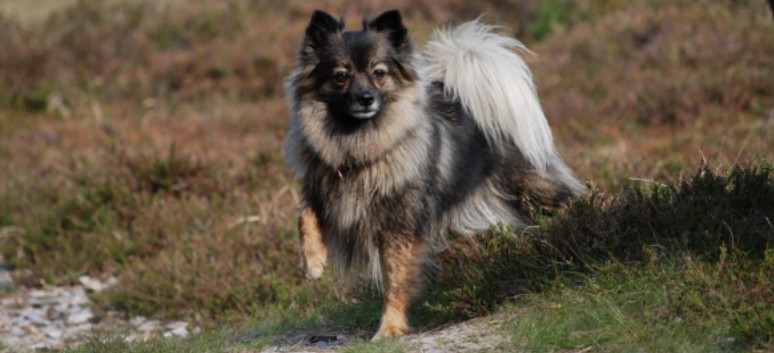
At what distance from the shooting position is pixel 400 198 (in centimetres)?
497

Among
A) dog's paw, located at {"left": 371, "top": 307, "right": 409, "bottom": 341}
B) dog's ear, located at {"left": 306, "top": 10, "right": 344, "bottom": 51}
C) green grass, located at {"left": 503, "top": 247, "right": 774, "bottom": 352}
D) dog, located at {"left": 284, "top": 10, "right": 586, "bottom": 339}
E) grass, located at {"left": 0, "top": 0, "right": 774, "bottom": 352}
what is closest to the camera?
green grass, located at {"left": 503, "top": 247, "right": 774, "bottom": 352}

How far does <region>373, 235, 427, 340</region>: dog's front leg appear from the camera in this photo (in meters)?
4.98

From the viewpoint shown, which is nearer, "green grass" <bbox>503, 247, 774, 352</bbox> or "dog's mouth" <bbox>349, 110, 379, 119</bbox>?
"green grass" <bbox>503, 247, 774, 352</bbox>

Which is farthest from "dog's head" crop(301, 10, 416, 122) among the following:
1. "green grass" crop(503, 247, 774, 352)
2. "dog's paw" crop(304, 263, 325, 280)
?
"green grass" crop(503, 247, 774, 352)

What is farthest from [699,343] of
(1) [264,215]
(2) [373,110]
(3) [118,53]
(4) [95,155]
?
(3) [118,53]

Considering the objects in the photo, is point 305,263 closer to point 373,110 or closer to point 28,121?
point 373,110

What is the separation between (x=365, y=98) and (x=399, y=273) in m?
0.94

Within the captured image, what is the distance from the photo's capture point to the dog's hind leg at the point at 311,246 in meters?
4.93

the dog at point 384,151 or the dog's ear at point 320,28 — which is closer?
the dog at point 384,151

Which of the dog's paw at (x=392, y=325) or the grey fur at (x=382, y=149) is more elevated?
the grey fur at (x=382, y=149)

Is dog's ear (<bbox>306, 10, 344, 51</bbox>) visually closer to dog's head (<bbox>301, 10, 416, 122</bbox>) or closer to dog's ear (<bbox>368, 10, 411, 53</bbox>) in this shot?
dog's head (<bbox>301, 10, 416, 122</bbox>)

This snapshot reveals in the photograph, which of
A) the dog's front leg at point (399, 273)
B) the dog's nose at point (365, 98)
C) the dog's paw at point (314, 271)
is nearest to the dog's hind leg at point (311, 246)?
the dog's paw at point (314, 271)

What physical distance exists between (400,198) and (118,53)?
10.5m

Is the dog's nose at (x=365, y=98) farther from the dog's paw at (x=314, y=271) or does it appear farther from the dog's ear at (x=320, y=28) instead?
the dog's paw at (x=314, y=271)
